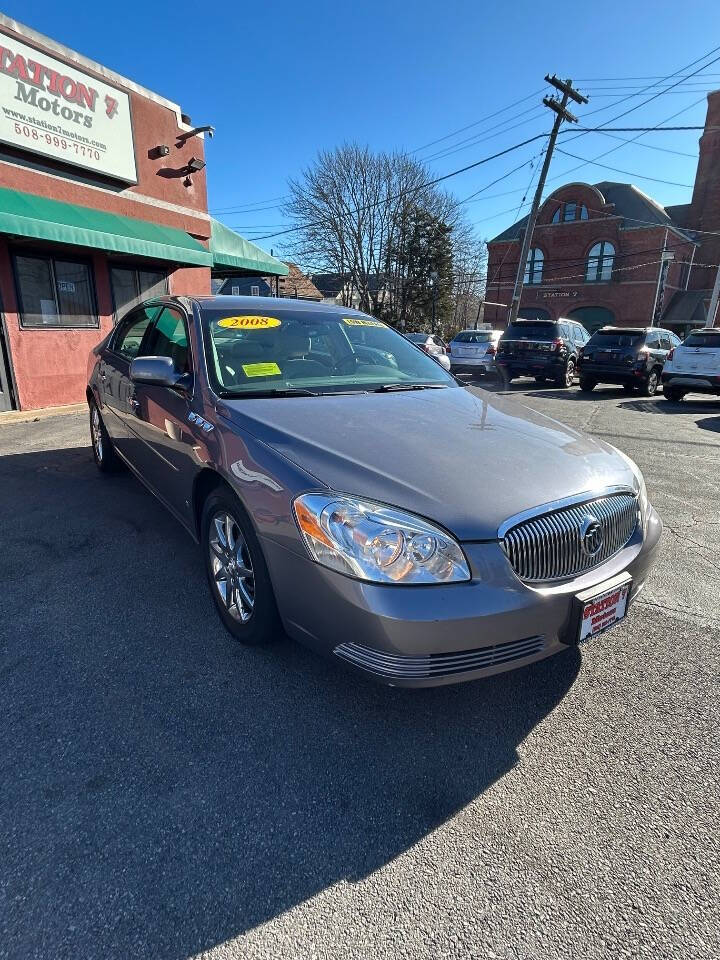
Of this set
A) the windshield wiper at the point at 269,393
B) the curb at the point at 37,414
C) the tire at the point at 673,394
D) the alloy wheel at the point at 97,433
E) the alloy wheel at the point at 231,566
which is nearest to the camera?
the alloy wheel at the point at 231,566

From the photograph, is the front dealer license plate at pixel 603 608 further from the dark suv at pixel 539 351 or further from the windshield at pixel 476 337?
the windshield at pixel 476 337

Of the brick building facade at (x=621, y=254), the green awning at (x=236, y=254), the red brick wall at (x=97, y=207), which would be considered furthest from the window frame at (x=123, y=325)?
the brick building facade at (x=621, y=254)

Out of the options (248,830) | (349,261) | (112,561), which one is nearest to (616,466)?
(248,830)

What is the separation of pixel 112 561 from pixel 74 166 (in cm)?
907

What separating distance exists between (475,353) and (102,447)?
473 inches

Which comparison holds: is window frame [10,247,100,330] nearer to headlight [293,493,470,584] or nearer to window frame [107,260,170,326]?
window frame [107,260,170,326]

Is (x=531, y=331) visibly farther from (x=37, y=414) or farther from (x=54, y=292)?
(x=37, y=414)

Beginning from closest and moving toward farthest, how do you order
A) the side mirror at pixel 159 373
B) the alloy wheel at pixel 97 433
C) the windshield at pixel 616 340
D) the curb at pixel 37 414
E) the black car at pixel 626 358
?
the side mirror at pixel 159 373, the alloy wheel at pixel 97 433, the curb at pixel 37 414, the black car at pixel 626 358, the windshield at pixel 616 340

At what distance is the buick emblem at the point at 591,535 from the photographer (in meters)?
2.06

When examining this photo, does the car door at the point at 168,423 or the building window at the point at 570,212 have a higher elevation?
the building window at the point at 570,212

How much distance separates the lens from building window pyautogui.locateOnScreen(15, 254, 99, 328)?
367 inches

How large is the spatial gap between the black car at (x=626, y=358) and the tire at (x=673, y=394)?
32.8 inches

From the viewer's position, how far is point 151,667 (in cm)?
251

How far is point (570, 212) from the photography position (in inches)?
1464
